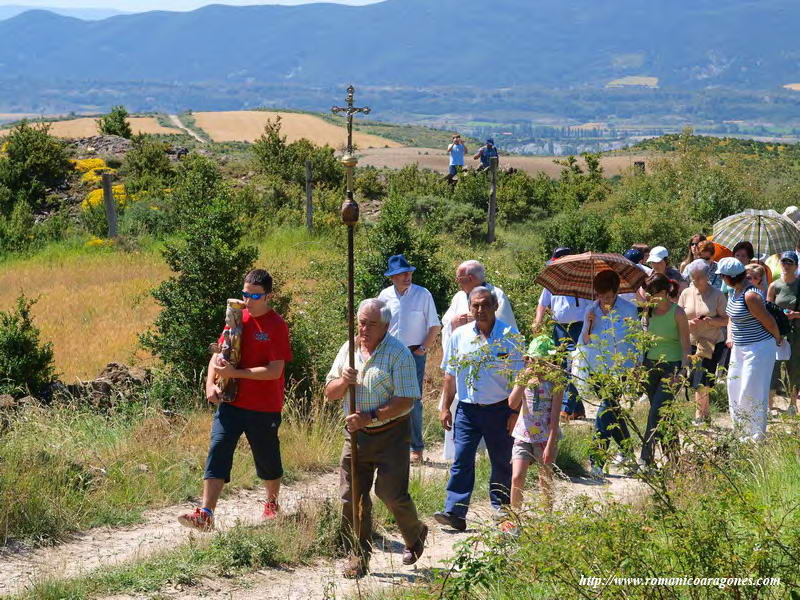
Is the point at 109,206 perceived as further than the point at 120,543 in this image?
Yes

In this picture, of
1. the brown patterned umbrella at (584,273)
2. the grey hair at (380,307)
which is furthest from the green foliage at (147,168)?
the grey hair at (380,307)

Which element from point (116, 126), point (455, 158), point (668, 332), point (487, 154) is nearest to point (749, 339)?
point (668, 332)

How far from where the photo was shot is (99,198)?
2739 cm

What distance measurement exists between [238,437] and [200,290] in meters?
3.79

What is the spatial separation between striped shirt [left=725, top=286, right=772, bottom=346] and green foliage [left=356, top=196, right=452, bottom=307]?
16.0 ft

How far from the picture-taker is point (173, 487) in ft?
26.5

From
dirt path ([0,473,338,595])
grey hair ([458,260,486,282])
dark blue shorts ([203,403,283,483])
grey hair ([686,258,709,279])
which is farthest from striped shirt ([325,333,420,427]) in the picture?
grey hair ([686,258,709,279])

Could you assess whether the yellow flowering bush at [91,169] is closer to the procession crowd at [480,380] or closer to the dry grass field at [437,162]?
the dry grass field at [437,162]

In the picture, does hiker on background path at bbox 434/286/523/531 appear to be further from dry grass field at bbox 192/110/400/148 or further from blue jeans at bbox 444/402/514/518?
dry grass field at bbox 192/110/400/148

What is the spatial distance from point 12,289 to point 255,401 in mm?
13284

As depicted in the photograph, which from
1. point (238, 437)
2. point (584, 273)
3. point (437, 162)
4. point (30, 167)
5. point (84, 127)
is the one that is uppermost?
point (84, 127)

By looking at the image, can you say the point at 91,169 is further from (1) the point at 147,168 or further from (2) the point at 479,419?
(2) the point at 479,419

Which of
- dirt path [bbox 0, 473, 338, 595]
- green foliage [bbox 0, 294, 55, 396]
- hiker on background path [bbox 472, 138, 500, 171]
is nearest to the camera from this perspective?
dirt path [bbox 0, 473, 338, 595]

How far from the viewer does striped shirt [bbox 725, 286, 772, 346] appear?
879 centimetres
